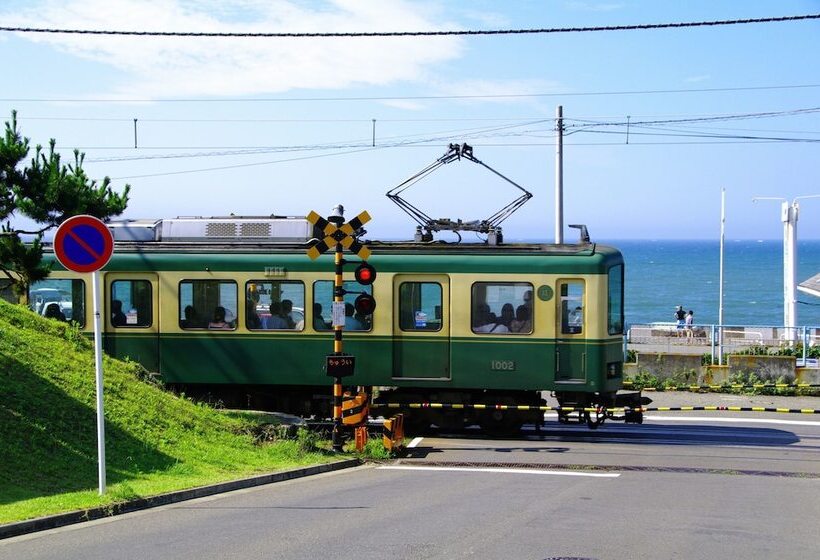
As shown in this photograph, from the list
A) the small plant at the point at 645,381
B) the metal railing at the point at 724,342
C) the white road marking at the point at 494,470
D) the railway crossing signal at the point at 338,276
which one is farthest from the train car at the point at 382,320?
the metal railing at the point at 724,342

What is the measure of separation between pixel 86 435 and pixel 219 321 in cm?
600

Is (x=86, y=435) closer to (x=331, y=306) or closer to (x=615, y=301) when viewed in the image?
(x=331, y=306)

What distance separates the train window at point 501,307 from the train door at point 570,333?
21.8 inches

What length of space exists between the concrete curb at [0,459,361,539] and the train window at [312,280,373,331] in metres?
3.97

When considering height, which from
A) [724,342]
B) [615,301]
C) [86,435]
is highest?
[615,301]

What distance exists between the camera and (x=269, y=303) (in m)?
18.6

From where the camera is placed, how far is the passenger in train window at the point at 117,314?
18727 millimetres

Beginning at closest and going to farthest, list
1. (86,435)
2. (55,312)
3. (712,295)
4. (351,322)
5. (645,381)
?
(86,435) < (351,322) < (55,312) < (645,381) < (712,295)

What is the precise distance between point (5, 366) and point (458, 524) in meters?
6.83

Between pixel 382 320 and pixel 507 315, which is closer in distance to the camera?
pixel 507 315

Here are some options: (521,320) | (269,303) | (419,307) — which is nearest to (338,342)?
(419,307)

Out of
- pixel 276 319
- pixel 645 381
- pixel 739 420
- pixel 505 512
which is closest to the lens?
pixel 505 512

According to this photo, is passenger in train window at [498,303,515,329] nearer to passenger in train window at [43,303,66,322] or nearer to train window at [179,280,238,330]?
train window at [179,280,238,330]

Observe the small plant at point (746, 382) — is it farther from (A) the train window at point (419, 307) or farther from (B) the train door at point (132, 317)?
(B) the train door at point (132, 317)
